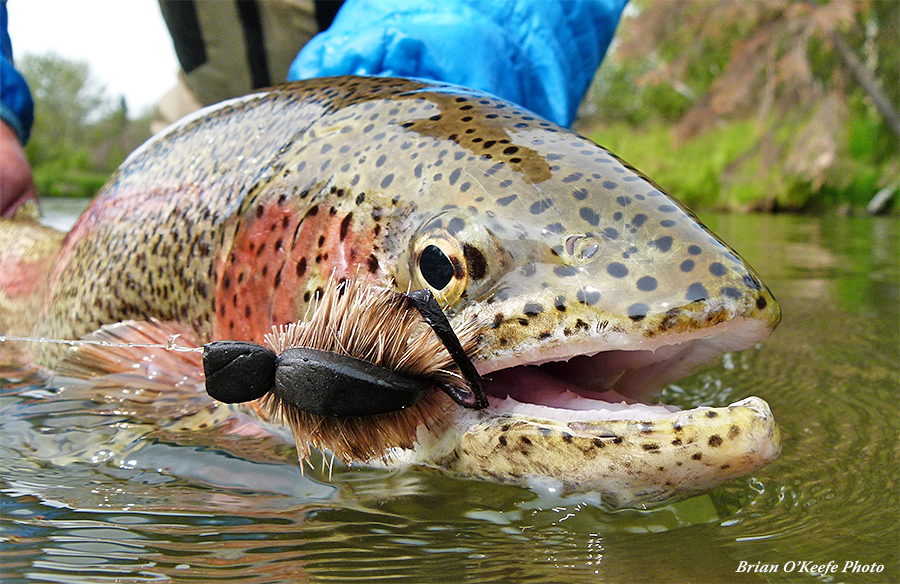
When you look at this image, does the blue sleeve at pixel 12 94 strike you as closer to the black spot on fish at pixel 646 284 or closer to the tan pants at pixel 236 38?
the tan pants at pixel 236 38

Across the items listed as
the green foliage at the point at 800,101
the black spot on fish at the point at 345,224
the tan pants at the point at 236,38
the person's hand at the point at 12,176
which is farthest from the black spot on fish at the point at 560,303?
the green foliage at the point at 800,101

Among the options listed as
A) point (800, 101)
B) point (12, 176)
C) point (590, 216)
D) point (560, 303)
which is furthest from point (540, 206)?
point (800, 101)

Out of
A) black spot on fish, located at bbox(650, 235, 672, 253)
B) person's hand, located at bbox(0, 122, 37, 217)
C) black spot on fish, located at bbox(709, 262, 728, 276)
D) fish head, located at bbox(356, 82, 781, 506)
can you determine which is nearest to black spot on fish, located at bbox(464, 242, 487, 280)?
fish head, located at bbox(356, 82, 781, 506)

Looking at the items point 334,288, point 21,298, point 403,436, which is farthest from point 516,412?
point 21,298

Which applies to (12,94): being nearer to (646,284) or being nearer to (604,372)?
(604,372)

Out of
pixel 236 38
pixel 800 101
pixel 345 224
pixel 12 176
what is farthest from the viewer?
pixel 800 101

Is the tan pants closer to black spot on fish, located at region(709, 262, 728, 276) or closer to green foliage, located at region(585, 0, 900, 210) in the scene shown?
black spot on fish, located at region(709, 262, 728, 276)

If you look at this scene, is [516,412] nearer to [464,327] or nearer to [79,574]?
[464,327]
